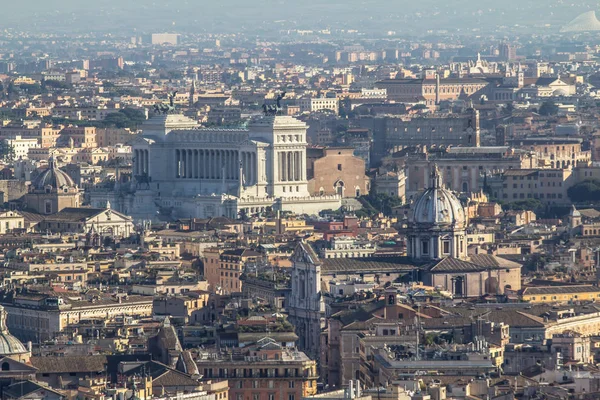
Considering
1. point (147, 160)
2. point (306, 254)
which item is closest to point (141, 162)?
point (147, 160)

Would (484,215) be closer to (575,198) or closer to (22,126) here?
(575,198)

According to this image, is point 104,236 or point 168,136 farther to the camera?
point 168,136

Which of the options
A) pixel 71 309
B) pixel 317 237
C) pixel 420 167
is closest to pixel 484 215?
pixel 317 237

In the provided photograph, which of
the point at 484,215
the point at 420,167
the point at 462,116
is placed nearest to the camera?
the point at 484,215

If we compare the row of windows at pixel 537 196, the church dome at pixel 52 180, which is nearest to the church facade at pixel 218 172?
the church dome at pixel 52 180

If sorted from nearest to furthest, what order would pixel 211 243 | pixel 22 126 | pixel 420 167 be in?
pixel 211 243 → pixel 420 167 → pixel 22 126
